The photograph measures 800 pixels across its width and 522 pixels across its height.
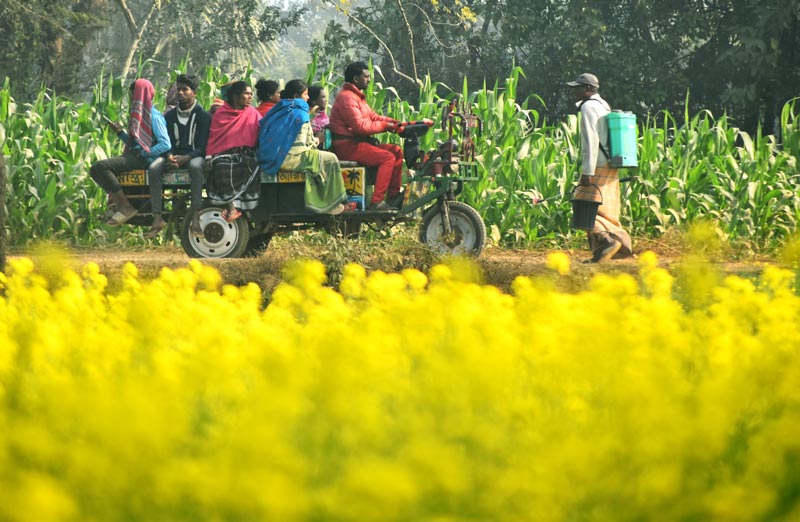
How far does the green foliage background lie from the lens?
408 inches

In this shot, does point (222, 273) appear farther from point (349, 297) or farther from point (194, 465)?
point (194, 465)

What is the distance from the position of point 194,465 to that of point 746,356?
1449 mm

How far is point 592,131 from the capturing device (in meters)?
8.49

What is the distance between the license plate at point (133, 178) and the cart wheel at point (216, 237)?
0.45 m

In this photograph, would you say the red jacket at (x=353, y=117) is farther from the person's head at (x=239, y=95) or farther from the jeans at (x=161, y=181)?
the jeans at (x=161, y=181)

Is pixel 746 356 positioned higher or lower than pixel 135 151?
lower

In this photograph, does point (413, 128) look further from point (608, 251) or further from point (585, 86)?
point (608, 251)

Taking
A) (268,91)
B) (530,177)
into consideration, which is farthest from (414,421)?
(530,177)

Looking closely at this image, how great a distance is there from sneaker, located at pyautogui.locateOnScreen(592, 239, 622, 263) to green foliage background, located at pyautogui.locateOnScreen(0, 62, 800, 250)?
1712 mm

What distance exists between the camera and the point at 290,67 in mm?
80625

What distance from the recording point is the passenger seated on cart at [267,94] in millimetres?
9289

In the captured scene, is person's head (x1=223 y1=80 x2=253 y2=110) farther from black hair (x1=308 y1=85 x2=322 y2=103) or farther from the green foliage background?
the green foliage background

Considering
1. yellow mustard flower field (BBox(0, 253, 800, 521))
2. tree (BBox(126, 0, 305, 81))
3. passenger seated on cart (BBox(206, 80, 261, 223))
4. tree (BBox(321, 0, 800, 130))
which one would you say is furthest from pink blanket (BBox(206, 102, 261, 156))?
tree (BBox(126, 0, 305, 81))

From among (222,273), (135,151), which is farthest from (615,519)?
(135,151)
